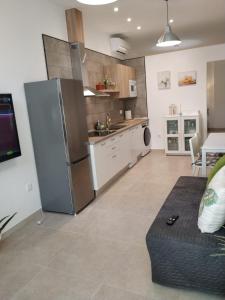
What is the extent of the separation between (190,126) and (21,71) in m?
4.00

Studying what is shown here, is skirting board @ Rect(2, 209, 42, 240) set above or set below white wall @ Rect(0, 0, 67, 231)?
below

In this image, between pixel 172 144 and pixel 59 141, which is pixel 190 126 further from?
pixel 59 141

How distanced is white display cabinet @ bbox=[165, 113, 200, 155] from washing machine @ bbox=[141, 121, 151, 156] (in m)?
0.52

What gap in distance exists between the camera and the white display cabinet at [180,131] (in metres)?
5.57

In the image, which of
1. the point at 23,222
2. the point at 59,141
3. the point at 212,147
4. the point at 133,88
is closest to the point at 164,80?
the point at 133,88

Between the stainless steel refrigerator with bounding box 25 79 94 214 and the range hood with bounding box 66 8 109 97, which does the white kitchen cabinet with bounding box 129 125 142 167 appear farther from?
the stainless steel refrigerator with bounding box 25 79 94 214

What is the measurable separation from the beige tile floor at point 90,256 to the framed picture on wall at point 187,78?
124 inches

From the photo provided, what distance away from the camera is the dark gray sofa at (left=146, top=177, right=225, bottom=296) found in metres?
1.65

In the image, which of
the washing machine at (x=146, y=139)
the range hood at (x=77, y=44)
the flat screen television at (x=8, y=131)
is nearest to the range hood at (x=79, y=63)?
the range hood at (x=77, y=44)

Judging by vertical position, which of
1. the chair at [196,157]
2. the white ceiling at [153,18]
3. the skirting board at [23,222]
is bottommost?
the skirting board at [23,222]

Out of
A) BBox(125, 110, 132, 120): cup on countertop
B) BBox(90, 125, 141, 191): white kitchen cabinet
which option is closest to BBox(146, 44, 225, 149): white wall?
BBox(125, 110, 132, 120): cup on countertop

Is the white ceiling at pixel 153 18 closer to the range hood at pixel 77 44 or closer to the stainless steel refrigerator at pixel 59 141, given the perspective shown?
the range hood at pixel 77 44

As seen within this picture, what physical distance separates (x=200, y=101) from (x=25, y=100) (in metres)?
4.18

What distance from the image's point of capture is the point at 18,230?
2.95 meters
